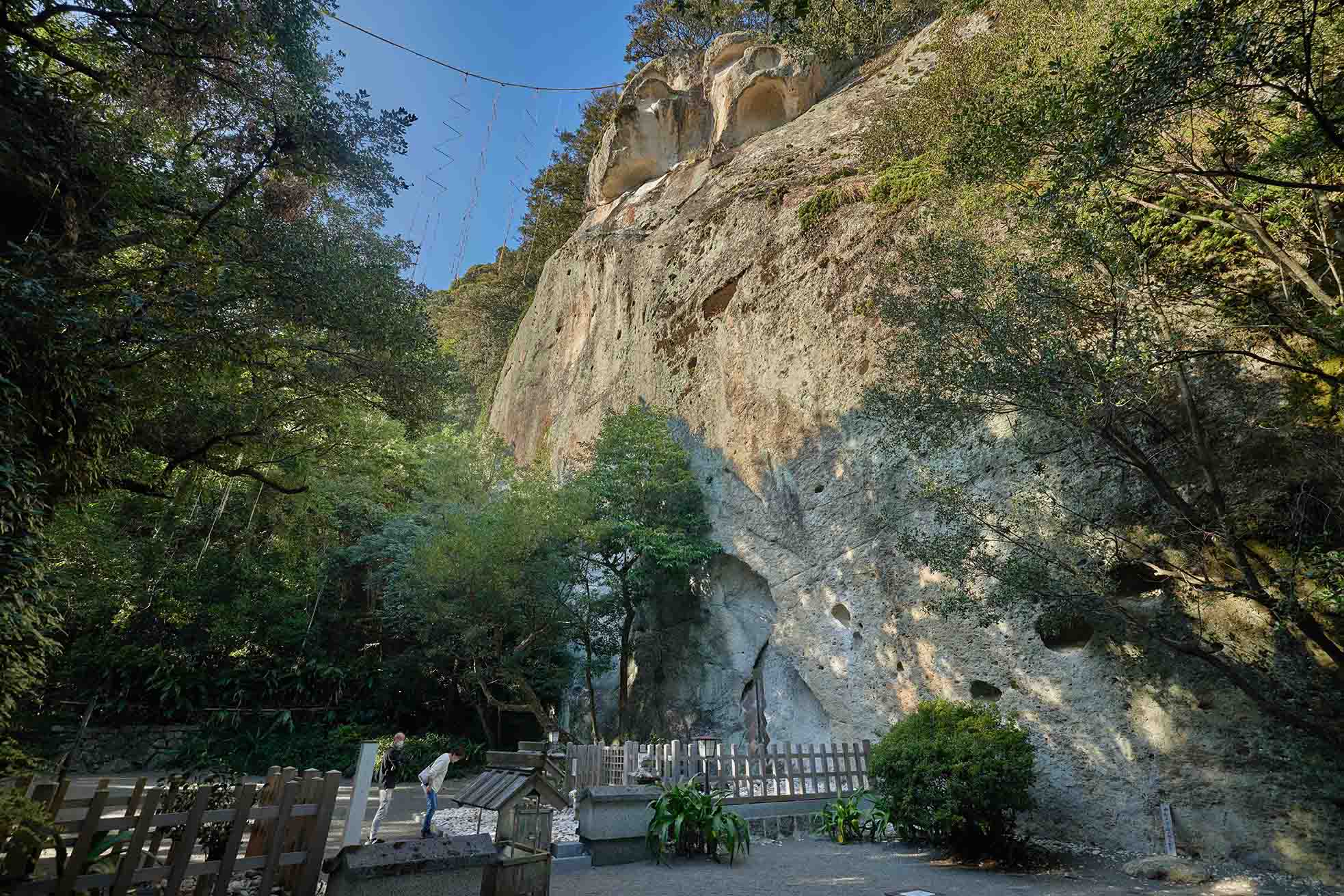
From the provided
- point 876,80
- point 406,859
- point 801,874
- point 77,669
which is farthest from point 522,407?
point 406,859

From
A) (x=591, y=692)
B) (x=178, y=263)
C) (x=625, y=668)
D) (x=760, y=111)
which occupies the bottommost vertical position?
(x=591, y=692)

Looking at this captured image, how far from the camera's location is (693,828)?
7.73m

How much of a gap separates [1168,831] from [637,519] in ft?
36.0

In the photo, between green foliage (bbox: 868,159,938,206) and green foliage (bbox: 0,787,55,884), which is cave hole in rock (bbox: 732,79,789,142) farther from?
green foliage (bbox: 0,787,55,884)

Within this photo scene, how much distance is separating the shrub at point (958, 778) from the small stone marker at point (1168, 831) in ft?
4.09

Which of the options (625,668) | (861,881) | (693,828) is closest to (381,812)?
(693,828)

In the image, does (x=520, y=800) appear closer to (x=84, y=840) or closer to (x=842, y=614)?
(x=84, y=840)

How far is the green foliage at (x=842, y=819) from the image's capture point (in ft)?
29.0

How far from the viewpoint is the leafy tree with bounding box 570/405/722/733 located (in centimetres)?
1497

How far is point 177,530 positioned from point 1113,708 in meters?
20.7

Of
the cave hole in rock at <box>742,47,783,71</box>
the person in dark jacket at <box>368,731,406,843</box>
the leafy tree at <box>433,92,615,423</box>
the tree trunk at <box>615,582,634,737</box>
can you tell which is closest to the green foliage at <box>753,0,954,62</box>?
the cave hole in rock at <box>742,47,783,71</box>

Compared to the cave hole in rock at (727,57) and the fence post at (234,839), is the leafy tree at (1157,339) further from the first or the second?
the cave hole in rock at (727,57)

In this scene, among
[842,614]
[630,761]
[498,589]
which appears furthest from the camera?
[498,589]

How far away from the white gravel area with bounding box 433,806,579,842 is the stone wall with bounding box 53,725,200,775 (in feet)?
28.4
